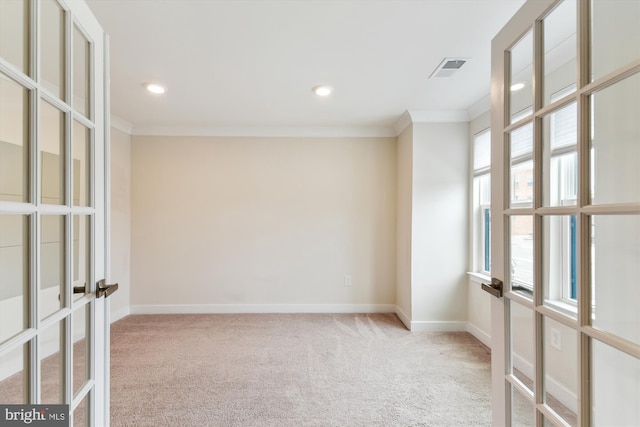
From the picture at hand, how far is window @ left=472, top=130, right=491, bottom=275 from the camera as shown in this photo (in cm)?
294

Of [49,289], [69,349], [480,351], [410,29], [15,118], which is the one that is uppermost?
[410,29]

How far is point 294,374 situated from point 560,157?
2.21 m

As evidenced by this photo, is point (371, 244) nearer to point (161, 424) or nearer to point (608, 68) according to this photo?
point (161, 424)

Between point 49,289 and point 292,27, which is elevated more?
point 292,27

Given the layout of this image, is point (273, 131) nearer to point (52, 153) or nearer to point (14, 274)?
point (52, 153)

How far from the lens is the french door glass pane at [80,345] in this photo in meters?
0.96

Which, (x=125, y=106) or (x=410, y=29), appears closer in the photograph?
(x=410, y=29)

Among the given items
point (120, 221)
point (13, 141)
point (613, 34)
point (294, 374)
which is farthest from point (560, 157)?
point (120, 221)

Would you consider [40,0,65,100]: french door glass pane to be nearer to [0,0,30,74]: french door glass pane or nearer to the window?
[0,0,30,74]: french door glass pane

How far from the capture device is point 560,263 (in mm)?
917

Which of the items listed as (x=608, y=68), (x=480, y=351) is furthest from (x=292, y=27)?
(x=480, y=351)

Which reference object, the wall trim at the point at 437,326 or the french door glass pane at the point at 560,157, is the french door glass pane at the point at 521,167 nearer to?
the french door glass pane at the point at 560,157

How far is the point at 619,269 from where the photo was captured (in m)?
0.81

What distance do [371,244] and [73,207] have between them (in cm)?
317
